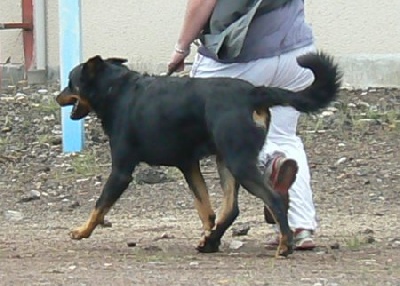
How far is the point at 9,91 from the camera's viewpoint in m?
11.9

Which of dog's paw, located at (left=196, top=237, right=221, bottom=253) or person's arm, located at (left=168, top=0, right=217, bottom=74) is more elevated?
person's arm, located at (left=168, top=0, right=217, bottom=74)

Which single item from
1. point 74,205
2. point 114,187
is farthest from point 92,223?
point 74,205

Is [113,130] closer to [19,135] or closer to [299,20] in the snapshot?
[299,20]

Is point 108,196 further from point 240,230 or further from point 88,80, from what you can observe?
point 240,230

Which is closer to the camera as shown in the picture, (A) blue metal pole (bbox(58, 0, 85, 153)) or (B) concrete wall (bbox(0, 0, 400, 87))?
(A) blue metal pole (bbox(58, 0, 85, 153))

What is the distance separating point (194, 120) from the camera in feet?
20.3

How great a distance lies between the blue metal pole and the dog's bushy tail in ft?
11.8

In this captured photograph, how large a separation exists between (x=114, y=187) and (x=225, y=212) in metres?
0.59

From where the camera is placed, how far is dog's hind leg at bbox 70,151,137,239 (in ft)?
21.2

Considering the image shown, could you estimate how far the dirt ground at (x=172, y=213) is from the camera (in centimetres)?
580

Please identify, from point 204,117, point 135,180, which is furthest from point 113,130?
point 135,180

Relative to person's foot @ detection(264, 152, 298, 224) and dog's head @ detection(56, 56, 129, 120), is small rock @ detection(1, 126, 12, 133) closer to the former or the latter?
dog's head @ detection(56, 56, 129, 120)

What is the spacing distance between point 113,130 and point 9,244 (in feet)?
3.13

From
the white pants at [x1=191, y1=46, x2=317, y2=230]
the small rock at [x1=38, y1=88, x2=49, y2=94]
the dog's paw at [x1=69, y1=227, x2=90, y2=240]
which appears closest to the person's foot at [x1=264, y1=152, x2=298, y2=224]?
the white pants at [x1=191, y1=46, x2=317, y2=230]
